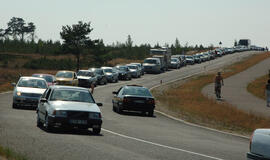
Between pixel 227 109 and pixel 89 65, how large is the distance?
7352cm

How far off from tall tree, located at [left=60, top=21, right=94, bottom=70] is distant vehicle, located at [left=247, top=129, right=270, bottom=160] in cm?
7261

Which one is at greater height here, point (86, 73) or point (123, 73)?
point (86, 73)

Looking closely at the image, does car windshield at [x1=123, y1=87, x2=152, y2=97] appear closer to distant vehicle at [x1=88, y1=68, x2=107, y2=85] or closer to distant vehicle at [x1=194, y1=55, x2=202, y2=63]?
distant vehicle at [x1=88, y1=68, x2=107, y2=85]

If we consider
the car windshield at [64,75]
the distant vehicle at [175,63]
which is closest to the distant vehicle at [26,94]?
the car windshield at [64,75]

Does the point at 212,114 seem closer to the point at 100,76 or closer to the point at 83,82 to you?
the point at 83,82

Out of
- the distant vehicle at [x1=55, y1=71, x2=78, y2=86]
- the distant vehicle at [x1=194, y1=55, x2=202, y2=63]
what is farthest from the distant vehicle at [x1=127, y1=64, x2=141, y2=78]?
the distant vehicle at [x1=194, y1=55, x2=202, y2=63]

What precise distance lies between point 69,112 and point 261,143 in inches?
331

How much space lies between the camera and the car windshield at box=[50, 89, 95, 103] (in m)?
17.8

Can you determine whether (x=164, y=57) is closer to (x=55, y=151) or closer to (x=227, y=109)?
(x=227, y=109)

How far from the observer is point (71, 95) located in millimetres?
18031

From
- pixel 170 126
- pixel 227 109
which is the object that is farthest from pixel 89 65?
pixel 170 126

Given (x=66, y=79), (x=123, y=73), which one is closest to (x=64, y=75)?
(x=66, y=79)

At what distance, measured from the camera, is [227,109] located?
31219 millimetres

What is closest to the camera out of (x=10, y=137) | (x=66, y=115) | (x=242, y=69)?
(x=10, y=137)
